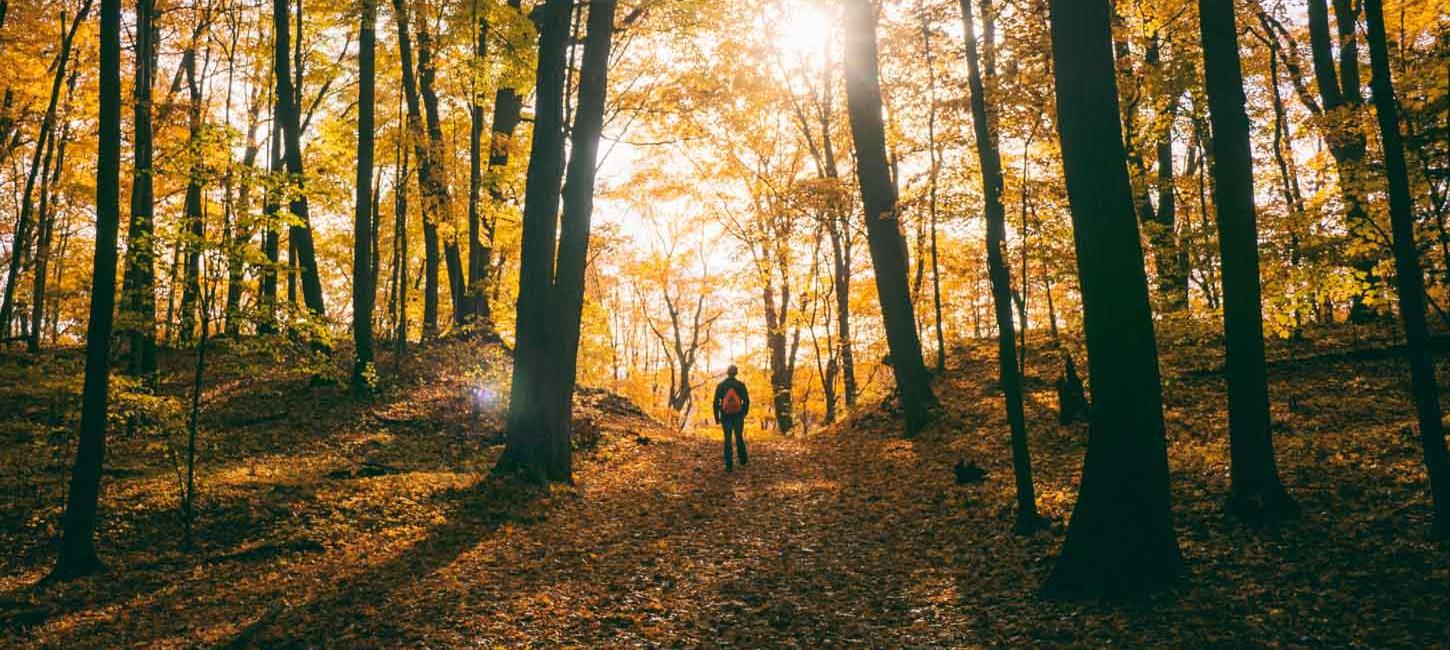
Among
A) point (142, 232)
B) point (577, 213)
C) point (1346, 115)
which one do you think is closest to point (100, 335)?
point (142, 232)

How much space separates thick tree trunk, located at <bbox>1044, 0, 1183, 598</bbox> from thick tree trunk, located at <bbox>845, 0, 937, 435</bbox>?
Result: 307 inches

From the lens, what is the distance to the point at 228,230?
7.85 m

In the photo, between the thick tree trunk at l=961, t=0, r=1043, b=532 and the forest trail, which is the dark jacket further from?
the thick tree trunk at l=961, t=0, r=1043, b=532

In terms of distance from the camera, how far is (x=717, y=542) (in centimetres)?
845

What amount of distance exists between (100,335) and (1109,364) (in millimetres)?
9668

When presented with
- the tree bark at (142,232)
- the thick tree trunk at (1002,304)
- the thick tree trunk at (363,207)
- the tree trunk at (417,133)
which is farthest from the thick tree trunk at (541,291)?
the thick tree trunk at (1002,304)

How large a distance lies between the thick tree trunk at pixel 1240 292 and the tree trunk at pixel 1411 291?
1108 millimetres

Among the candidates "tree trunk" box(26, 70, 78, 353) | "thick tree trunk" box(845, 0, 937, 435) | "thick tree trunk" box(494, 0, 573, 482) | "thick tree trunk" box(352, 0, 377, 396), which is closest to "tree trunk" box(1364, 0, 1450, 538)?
"thick tree trunk" box(845, 0, 937, 435)

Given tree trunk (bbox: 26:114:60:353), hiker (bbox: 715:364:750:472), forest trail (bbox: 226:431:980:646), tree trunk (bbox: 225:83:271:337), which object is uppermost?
tree trunk (bbox: 26:114:60:353)

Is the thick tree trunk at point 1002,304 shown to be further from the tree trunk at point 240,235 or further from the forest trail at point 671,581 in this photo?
the tree trunk at point 240,235

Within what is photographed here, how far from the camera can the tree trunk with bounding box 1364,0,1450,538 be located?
535 cm

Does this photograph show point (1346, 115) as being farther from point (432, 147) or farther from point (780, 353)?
point (780, 353)

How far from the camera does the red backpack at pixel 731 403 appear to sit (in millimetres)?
13070

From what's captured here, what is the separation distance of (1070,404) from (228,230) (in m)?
12.0
